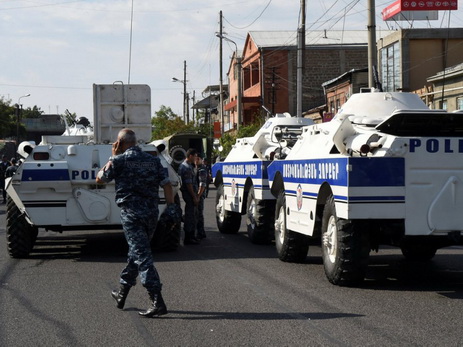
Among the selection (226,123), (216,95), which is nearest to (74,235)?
(226,123)

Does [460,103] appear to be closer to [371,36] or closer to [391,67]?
[391,67]

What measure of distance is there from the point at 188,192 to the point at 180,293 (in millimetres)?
6433

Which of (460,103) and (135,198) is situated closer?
(135,198)

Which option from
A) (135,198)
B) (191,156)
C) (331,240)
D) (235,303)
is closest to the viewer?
(135,198)

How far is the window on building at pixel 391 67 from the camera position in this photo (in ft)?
149

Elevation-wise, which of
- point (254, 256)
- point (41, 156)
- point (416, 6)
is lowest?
point (254, 256)

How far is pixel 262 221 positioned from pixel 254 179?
77 cm

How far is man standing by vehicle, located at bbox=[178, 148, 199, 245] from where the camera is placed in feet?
53.4

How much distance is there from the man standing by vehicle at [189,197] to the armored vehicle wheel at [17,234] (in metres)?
3.12

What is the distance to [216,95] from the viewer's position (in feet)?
351

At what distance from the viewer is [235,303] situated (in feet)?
30.7

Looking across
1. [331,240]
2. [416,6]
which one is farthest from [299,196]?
[416,6]

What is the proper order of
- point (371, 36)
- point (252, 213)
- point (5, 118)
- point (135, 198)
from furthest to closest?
point (5, 118) → point (371, 36) → point (252, 213) → point (135, 198)

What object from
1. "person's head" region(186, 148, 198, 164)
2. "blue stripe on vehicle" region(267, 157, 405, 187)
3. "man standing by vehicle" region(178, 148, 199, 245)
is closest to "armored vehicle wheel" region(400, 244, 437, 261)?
"blue stripe on vehicle" region(267, 157, 405, 187)
